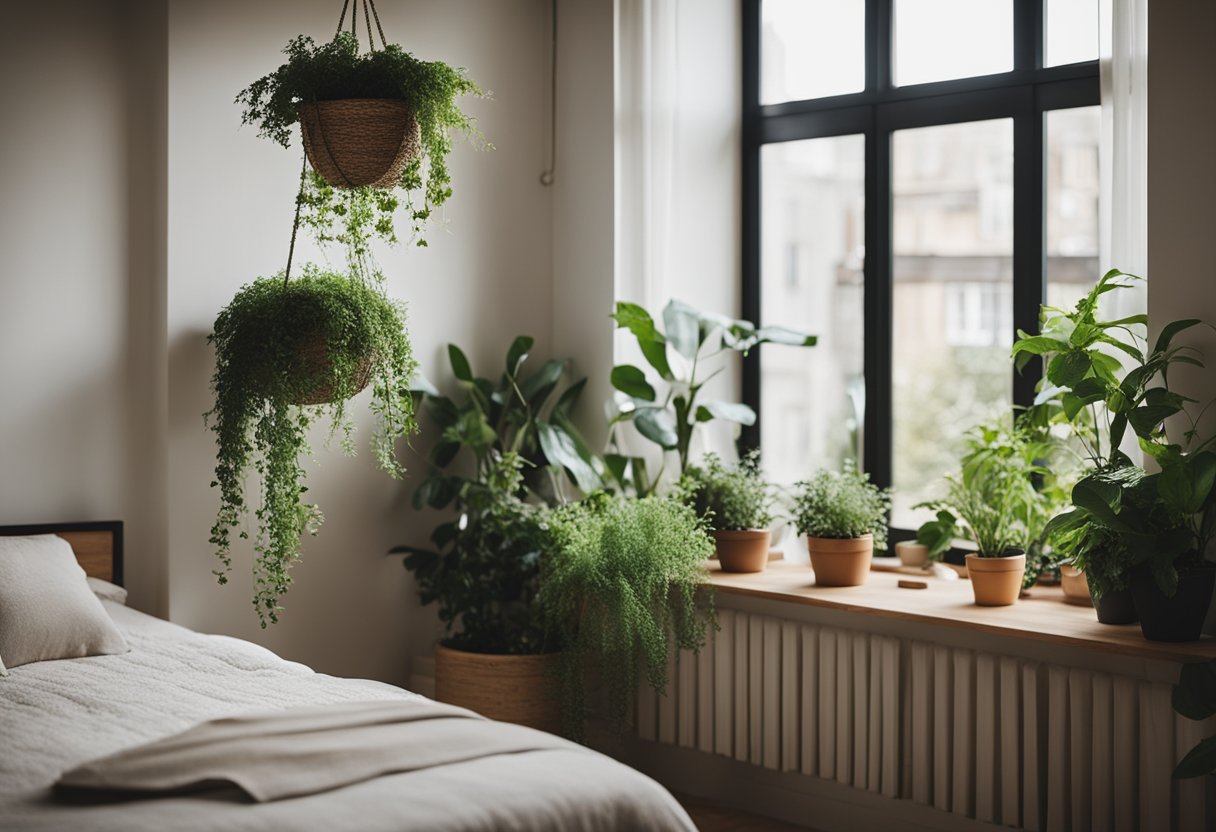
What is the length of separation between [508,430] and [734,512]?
0.88 m

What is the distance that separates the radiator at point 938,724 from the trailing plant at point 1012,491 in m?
0.35

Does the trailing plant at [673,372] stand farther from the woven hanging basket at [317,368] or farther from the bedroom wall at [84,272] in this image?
the bedroom wall at [84,272]

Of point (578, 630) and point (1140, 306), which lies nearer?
point (1140, 306)

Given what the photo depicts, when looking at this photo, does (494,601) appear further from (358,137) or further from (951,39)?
(951,39)

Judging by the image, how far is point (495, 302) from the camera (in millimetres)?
4379

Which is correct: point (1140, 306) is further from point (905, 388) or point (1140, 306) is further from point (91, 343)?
point (91, 343)

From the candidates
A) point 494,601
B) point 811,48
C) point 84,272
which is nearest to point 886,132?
point 811,48

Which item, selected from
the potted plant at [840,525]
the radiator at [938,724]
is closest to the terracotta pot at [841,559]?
the potted plant at [840,525]

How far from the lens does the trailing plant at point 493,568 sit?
3891 mm

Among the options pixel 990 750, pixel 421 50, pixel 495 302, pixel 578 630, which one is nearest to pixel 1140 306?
pixel 990 750

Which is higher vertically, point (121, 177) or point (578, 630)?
point (121, 177)

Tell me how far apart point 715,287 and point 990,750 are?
1.90 meters

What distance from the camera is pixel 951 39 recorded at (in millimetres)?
3994

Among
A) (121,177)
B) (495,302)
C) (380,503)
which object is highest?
(121,177)
